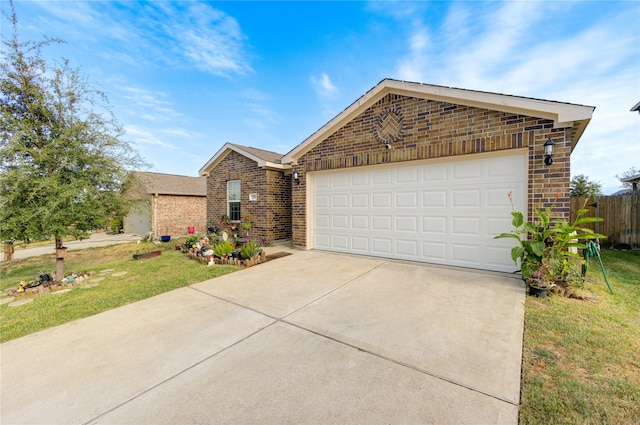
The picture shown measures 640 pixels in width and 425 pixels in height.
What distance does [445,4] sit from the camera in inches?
280

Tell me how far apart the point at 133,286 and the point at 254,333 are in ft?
11.9

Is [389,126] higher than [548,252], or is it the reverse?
[389,126]

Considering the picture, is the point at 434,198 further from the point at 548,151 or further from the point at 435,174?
the point at 548,151

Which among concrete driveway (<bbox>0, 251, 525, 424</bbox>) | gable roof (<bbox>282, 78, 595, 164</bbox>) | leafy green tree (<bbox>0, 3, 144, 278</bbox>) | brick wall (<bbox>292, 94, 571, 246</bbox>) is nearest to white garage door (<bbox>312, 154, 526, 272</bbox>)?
brick wall (<bbox>292, 94, 571, 246</bbox>)

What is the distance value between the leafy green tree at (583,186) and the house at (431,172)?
16.3 metres

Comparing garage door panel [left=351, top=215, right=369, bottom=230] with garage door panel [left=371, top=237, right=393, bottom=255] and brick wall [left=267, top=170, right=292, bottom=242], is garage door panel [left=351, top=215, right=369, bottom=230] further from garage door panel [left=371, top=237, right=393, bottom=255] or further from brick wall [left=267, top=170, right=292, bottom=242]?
brick wall [left=267, top=170, right=292, bottom=242]

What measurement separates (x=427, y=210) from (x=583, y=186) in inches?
750

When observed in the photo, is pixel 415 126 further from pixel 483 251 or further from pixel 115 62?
pixel 115 62

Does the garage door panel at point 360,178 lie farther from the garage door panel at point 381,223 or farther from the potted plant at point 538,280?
the potted plant at point 538,280

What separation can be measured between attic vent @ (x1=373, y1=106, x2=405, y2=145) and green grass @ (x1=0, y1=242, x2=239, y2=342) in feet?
16.8

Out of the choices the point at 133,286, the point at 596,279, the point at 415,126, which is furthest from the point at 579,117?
the point at 133,286

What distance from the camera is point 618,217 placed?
28.1ft

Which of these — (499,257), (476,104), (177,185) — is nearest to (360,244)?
(499,257)

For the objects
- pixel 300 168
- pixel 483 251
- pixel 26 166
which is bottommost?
pixel 483 251
